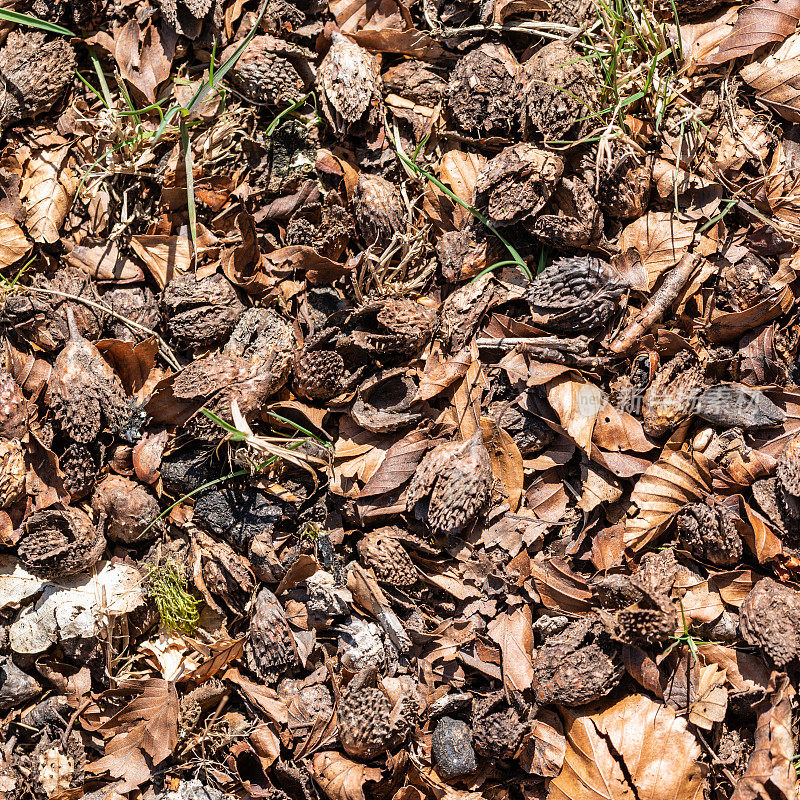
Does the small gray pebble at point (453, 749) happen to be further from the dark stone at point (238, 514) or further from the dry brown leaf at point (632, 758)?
the dark stone at point (238, 514)

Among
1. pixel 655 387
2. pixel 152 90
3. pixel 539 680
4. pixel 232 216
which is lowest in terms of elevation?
pixel 539 680

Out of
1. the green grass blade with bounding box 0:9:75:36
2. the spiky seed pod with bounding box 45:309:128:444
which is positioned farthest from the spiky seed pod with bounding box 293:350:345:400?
the green grass blade with bounding box 0:9:75:36

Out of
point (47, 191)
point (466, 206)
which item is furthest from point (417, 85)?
point (47, 191)

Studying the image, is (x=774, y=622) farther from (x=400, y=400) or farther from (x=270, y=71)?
(x=270, y=71)

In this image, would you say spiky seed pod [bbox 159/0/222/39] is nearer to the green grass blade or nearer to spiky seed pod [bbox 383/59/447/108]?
the green grass blade

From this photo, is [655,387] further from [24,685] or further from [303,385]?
[24,685]

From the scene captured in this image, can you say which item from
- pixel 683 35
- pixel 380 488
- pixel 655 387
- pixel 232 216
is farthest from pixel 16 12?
pixel 655 387
